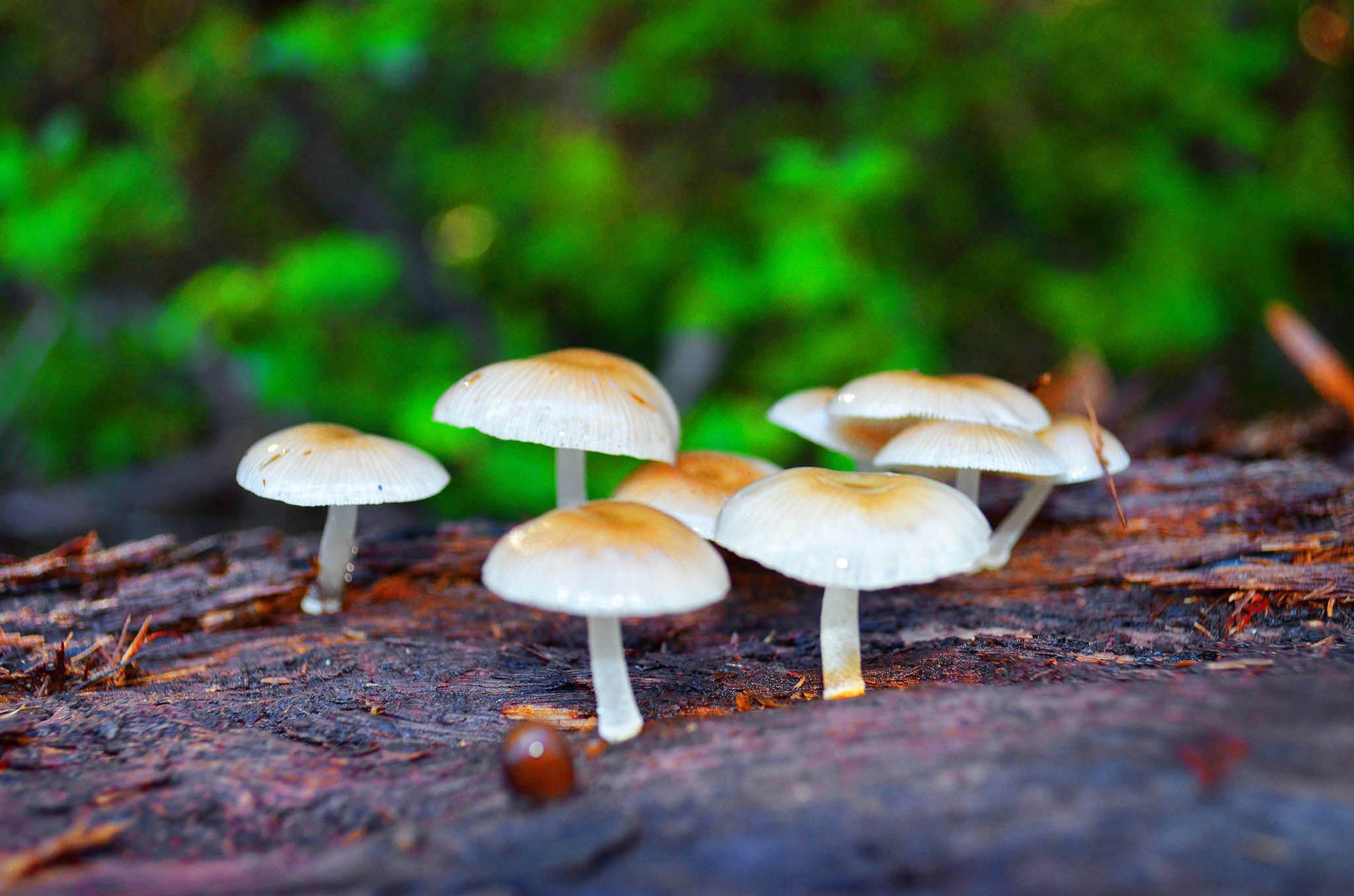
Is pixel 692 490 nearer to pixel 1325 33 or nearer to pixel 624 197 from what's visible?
pixel 624 197

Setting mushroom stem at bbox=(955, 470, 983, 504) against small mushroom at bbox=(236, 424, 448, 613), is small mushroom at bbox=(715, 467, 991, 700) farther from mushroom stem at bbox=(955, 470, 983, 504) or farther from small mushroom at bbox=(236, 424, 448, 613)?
small mushroom at bbox=(236, 424, 448, 613)

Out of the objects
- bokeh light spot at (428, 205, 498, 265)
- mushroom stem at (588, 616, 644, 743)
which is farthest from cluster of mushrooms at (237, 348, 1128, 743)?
bokeh light spot at (428, 205, 498, 265)

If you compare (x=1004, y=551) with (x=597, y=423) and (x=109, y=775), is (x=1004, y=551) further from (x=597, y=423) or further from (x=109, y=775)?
(x=109, y=775)

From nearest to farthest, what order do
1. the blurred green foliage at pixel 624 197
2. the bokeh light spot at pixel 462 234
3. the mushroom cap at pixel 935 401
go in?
the mushroom cap at pixel 935 401 < the blurred green foliage at pixel 624 197 < the bokeh light spot at pixel 462 234

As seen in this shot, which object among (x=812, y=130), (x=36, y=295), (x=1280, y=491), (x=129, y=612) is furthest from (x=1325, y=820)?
(x=36, y=295)

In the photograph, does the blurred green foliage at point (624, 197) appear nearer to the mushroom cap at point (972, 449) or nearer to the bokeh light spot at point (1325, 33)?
the bokeh light spot at point (1325, 33)

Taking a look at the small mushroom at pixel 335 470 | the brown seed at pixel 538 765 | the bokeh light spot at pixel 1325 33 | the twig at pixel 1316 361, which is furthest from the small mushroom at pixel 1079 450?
the bokeh light spot at pixel 1325 33
